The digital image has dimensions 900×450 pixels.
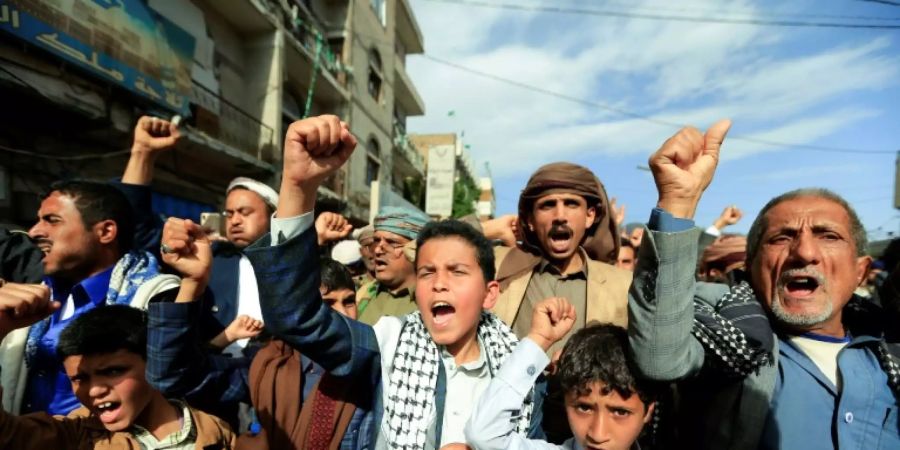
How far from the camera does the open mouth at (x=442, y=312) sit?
1670 millimetres

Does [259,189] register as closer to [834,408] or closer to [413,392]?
[413,392]

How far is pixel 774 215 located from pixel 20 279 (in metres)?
3.57

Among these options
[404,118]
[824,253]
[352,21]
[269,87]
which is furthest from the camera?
[404,118]

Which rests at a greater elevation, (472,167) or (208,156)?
(472,167)

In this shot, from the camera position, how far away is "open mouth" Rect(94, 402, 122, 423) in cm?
173

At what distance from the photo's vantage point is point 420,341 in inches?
63.8

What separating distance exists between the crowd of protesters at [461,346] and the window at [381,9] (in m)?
19.7

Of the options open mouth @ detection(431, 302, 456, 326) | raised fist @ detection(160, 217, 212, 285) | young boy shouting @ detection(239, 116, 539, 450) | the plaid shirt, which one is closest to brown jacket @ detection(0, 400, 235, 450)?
the plaid shirt

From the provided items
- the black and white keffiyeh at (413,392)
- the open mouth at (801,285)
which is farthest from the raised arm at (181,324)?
the open mouth at (801,285)

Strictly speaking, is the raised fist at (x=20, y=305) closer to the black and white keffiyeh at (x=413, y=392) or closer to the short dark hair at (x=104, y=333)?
the short dark hair at (x=104, y=333)

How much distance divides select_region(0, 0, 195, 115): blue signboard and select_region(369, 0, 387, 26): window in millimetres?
12065

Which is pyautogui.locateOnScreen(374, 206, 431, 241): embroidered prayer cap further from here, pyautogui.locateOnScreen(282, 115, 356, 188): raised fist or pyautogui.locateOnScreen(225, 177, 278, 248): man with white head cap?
pyautogui.locateOnScreen(282, 115, 356, 188): raised fist

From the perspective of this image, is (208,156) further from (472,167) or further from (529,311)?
(472,167)

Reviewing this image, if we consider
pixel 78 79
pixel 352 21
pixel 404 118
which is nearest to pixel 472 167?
pixel 404 118
